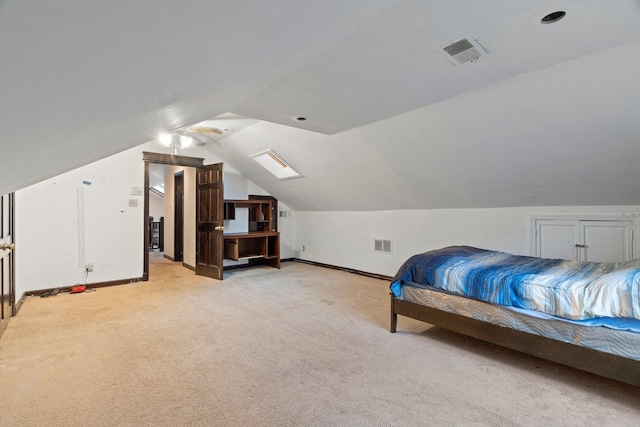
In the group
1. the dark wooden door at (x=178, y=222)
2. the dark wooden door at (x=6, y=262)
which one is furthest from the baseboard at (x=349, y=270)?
the dark wooden door at (x=6, y=262)

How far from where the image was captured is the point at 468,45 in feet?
6.42

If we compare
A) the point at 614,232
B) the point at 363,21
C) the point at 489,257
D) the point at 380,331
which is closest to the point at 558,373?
the point at 489,257

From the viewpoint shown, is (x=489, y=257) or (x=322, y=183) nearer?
(x=489, y=257)

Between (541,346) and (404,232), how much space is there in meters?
3.05

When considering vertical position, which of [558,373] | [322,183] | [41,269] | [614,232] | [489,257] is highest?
[322,183]

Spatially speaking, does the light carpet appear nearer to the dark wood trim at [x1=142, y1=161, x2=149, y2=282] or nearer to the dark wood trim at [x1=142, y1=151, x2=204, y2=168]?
the dark wood trim at [x1=142, y1=161, x2=149, y2=282]

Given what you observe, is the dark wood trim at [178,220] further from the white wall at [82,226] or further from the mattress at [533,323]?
the mattress at [533,323]

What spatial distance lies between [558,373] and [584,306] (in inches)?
25.7

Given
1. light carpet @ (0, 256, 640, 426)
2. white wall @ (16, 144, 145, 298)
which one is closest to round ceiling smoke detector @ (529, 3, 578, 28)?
light carpet @ (0, 256, 640, 426)

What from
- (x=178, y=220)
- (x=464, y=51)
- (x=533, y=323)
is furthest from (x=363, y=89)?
(x=178, y=220)

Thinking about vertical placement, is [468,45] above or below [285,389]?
above

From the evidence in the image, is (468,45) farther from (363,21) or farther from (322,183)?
(322,183)

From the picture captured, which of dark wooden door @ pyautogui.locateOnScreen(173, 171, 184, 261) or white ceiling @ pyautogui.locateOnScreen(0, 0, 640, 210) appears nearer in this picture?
white ceiling @ pyautogui.locateOnScreen(0, 0, 640, 210)

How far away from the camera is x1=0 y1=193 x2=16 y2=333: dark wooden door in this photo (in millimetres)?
3055
